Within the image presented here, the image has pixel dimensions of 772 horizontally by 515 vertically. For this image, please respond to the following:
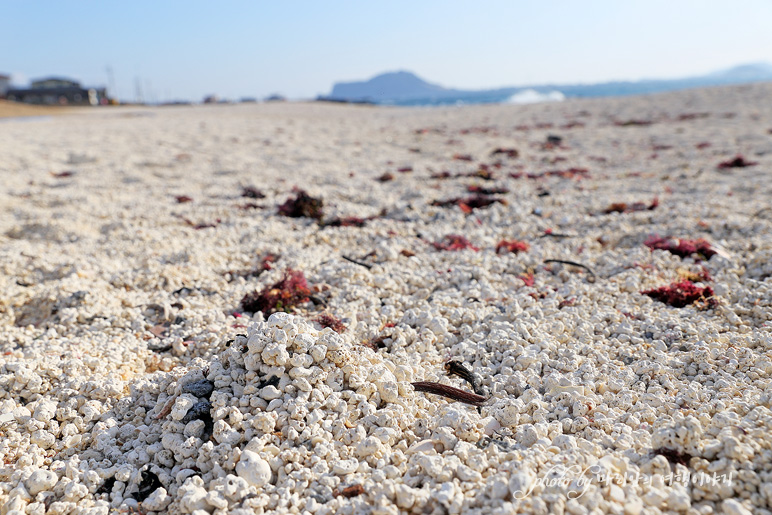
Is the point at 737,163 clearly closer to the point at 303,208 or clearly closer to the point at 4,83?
the point at 303,208

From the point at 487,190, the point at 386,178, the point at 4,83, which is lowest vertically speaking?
the point at 487,190

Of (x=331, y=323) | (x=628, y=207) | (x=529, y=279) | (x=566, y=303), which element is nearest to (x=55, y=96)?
(x=628, y=207)

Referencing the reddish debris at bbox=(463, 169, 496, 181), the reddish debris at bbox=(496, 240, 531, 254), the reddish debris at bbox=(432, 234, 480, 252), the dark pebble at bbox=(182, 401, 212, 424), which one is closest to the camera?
the dark pebble at bbox=(182, 401, 212, 424)

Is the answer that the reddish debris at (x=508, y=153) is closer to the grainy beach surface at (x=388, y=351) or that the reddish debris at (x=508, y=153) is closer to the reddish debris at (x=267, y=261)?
the grainy beach surface at (x=388, y=351)

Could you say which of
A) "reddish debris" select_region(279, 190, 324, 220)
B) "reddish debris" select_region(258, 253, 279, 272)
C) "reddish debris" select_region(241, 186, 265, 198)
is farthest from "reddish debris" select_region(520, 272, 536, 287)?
"reddish debris" select_region(241, 186, 265, 198)

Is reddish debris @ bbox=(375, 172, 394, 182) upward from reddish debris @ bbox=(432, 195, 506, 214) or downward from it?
upward

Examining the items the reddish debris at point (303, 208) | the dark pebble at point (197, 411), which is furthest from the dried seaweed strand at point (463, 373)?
the reddish debris at point (303, 208)

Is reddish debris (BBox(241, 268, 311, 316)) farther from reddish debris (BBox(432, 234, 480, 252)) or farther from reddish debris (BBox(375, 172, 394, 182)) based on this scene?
reddish debris (BBox(375, 172, 394, 182))

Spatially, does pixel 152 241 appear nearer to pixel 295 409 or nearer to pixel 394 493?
pixel 295 409
